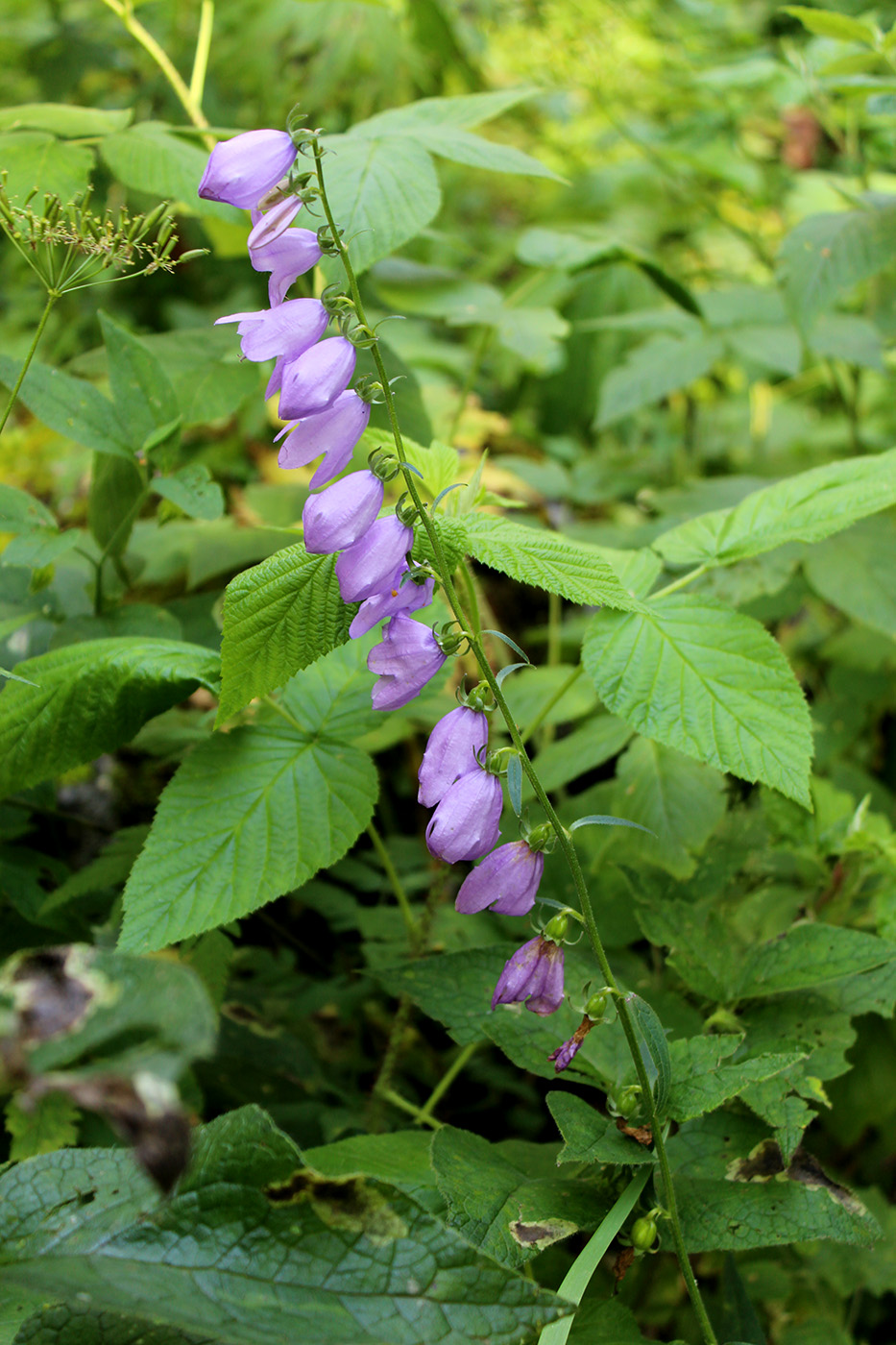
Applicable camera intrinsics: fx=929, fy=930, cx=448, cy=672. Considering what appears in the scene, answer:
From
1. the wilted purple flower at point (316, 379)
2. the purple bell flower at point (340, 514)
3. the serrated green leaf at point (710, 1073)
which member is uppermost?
the wilted purple flower at point (316, 379)

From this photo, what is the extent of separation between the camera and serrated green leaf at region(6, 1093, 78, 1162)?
0.95 m

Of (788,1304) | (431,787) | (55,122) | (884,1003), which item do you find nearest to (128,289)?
(55,122)

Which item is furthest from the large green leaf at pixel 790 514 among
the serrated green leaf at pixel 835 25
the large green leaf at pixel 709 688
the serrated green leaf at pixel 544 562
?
the serrated green leaf at pixel 835 25

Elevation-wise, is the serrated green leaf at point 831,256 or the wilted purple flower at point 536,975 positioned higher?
the serrated green leaf at point 831,256

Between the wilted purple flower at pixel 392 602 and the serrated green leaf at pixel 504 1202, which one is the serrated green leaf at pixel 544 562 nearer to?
the wilted purple flower at pixel 392 602

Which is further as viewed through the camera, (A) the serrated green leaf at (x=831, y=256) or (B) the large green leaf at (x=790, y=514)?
(A) the serrated green leaf at (x=831, y=256)

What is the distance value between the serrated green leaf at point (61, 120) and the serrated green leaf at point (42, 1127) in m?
1.23

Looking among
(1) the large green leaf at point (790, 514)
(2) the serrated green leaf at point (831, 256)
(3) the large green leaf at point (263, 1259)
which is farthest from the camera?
(2) the serrated green leaf at point (831, 256)

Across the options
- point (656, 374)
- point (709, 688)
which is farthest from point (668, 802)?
point (656, 374)

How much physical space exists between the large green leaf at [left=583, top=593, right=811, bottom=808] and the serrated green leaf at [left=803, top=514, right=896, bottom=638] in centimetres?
54

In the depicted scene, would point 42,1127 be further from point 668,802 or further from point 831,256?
point 831,256

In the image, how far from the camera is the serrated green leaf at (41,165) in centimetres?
118

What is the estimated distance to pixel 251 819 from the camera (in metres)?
0.92

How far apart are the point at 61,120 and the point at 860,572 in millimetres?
1365
